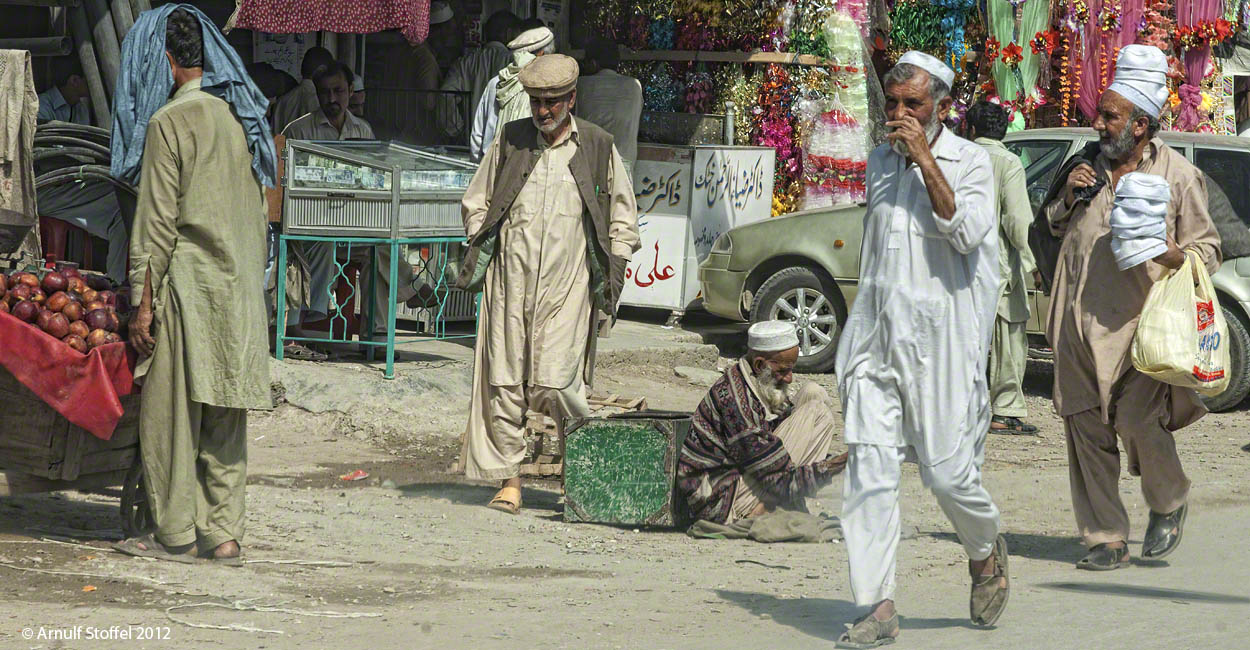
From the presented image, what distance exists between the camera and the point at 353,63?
1190cm

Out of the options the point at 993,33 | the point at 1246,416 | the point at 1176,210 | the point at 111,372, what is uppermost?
the point at 993,33

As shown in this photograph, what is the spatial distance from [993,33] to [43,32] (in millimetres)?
9209

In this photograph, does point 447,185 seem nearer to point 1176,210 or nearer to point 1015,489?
point 1015,489

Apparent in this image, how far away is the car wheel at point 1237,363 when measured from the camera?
10211 millimetres

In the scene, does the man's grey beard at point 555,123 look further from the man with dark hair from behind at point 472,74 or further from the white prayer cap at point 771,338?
the man with dark hair from behind at point 472,74

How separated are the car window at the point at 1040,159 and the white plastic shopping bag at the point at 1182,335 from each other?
4.74 metres

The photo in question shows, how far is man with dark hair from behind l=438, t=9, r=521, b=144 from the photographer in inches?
468

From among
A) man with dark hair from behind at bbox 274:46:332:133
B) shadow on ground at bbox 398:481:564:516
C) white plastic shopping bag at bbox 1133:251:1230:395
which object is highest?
man with dark hair from behind at bbox 274:46:332:133

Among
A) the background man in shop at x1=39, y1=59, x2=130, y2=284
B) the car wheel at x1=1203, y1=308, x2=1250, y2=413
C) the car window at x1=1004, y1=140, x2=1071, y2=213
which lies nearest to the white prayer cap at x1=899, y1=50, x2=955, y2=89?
the background man in shop at x1=39, y1=59, x2=130, y2=284

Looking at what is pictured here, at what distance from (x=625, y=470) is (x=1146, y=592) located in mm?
2126

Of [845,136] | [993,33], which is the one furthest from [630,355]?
[993,33]

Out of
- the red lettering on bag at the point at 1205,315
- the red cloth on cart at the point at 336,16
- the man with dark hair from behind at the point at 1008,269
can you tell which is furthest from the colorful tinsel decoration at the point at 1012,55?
the red lettering on bag at the point at 1205,315

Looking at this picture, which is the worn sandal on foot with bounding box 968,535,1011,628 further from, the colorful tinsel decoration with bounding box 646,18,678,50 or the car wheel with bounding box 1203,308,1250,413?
the colorful tinsel decoration with bounding box 646,18,678,50

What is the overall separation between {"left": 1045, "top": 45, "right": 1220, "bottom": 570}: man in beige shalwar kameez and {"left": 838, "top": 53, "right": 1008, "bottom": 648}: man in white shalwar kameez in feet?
4.45
